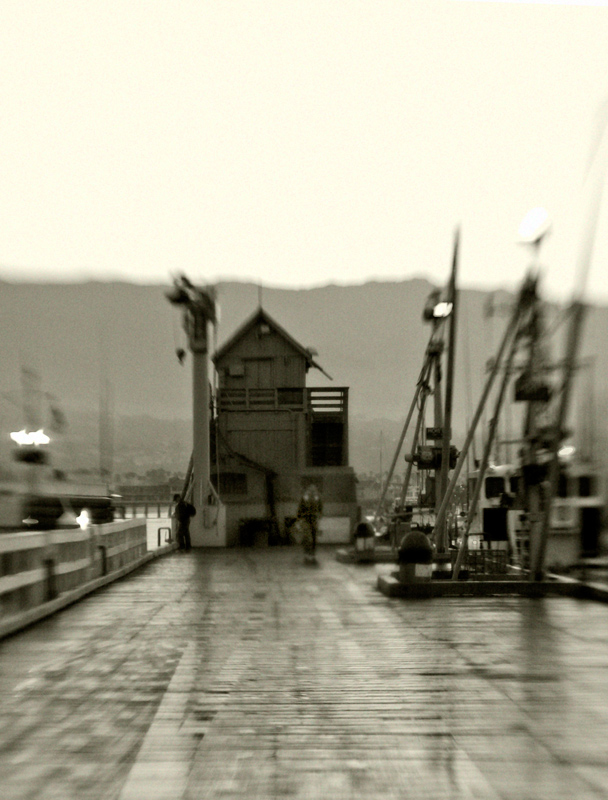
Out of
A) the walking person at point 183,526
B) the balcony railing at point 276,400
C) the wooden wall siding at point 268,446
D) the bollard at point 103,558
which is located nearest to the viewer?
the bollard at point 103,558

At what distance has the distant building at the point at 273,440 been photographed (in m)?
37.2

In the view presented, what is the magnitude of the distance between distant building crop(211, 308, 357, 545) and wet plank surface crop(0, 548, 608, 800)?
22.6 m

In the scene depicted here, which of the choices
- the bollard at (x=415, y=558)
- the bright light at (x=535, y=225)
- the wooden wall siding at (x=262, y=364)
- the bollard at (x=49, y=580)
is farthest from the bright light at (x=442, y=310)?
the wooden wall siding at (x=262, y=364)

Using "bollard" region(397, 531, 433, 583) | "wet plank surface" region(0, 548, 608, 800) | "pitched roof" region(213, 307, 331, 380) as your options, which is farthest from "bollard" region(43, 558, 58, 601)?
"pitched roof" region(213, 307, 331, 380)

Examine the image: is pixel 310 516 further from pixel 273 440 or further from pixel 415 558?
pixel 273 440

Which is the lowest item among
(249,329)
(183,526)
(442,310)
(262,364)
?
(183,526)

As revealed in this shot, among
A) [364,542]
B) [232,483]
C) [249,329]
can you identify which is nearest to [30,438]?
[232,483]

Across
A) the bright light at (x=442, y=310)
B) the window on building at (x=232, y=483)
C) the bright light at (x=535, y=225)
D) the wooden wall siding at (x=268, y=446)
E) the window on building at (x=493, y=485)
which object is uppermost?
the bright light at (x=535, y=225)

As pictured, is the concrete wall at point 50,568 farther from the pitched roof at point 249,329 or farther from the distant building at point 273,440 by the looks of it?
the pitched roof at point 249,329

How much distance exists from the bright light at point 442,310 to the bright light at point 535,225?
341 centimetres

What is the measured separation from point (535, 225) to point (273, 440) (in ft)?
84.4

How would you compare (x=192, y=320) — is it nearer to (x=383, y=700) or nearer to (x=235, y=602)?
(x=235, y=602)

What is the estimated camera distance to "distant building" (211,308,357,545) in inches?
1465

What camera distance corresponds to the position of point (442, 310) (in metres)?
20.2
